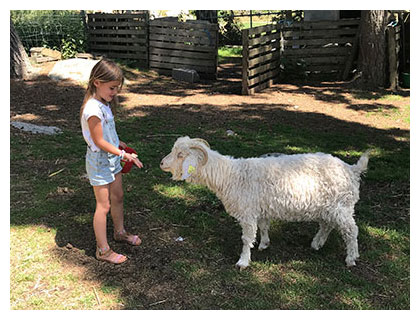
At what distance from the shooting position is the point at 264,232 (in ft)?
15.0

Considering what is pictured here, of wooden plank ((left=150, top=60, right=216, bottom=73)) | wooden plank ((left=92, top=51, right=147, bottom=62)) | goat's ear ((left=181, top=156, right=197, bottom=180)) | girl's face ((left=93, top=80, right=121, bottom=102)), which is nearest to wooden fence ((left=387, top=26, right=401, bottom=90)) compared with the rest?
wooden plank ((left=150, top=60, right=216, bottom=73))

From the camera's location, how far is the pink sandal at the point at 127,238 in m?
4.61

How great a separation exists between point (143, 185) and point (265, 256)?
2.24 meters

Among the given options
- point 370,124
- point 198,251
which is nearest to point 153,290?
point 198,251

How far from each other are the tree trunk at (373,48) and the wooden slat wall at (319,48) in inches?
44.7

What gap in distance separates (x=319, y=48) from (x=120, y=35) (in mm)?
6865

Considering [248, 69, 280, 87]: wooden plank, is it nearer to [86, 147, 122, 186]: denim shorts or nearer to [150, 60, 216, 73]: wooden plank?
[150, 60, 216, 73]: wooden plank

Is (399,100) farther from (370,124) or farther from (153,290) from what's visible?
(153,290)

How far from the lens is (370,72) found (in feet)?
38.6

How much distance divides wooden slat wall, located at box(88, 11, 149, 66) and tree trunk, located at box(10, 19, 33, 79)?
3658 mm

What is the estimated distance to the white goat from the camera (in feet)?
13.5

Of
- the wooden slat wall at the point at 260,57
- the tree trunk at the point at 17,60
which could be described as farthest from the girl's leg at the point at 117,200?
the tree trunk at the point at 17,60

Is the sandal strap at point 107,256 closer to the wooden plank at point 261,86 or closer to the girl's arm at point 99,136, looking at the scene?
the girl's arm at point 99,136

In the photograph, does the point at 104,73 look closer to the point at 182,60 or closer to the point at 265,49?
the point at 265,49
